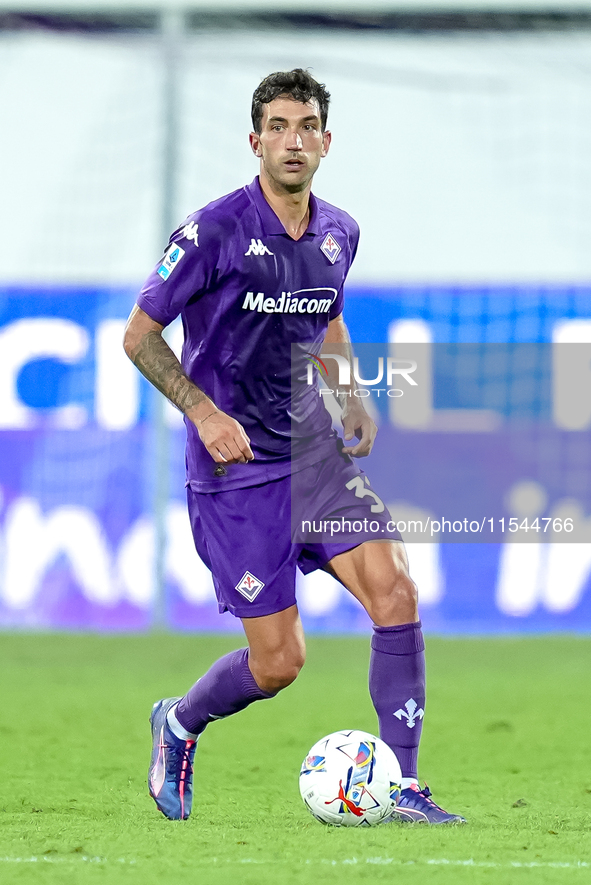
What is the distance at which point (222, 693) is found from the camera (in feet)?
14.2

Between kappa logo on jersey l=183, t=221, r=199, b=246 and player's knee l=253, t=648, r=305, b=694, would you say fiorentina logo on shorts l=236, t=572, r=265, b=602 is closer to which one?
player's knee l=253, t=648, r=305, b=694

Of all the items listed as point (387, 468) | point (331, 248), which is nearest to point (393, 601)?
point (331, 248)

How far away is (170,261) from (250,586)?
102cm

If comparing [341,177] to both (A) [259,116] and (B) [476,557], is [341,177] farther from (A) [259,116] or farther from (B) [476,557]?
(A) [259,116]

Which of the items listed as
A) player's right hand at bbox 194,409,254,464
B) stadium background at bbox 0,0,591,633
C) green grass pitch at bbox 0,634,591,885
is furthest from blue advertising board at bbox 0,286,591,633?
player's right hand at bbox 194,409,254,464

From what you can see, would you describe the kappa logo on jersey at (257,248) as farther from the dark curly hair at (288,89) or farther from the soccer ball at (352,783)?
the soccer ball at (352,783)

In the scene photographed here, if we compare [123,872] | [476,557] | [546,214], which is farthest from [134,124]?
[123,872]

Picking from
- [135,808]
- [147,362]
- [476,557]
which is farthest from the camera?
[476,557]

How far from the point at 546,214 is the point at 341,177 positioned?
6.08ft

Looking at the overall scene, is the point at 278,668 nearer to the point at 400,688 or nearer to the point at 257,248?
the point at 400,688

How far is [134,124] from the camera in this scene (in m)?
11.2

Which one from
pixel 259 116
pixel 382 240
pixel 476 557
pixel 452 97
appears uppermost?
pixel 452 97

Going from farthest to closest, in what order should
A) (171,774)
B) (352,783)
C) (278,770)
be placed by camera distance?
(278,770), (171,774), (352,783)

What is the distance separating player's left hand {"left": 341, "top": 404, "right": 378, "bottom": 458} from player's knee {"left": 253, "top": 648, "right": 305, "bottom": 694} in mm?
662
